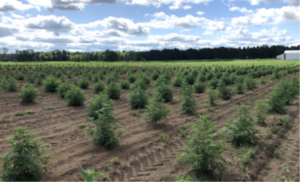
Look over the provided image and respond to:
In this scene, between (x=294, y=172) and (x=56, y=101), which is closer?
(x=294, y=172)

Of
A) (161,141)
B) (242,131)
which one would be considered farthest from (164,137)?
(242,131)

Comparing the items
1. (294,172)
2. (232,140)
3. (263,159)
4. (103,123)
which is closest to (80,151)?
(103,123)

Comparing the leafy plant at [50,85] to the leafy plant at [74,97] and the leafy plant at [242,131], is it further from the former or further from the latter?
the leafy plant at [242,131]

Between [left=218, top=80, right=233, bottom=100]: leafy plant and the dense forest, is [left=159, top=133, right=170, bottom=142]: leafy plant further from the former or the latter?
the dense forest

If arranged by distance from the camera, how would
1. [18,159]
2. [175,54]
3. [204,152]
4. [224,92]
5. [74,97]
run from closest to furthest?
[18,159], [204,152], [74,97], [224,92], [175,54]

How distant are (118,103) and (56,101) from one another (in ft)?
11.8

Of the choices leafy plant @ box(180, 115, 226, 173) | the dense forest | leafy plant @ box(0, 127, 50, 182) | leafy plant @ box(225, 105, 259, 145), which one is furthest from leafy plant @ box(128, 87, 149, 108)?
the dense forest

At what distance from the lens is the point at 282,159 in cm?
508

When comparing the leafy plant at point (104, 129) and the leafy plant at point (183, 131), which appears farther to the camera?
the leafy plant at point (183, 131)

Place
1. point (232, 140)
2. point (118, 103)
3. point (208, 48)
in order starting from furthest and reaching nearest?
point (208, 48)
point (118, 103)
point (232, 140)

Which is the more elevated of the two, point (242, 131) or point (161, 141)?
point (242, 131)

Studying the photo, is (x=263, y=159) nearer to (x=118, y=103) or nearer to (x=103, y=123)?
(x=103, y=123)

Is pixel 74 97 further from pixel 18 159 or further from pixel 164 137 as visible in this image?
pixel 18 159

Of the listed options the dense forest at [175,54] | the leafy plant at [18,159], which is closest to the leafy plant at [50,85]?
the leafy plant at [18,159]
